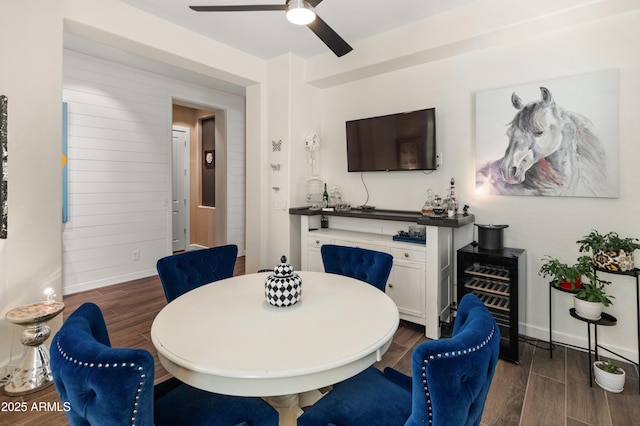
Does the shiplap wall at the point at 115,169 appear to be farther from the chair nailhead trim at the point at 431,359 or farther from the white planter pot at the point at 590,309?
the white planter pot at the point at 590,309

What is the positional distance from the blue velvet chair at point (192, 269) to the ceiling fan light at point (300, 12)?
1.57m

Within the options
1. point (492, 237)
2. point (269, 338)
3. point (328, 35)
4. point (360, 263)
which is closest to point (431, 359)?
point (269, 338)

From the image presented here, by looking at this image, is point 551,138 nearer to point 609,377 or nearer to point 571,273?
point 571,273

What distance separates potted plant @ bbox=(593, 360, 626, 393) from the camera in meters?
2.10

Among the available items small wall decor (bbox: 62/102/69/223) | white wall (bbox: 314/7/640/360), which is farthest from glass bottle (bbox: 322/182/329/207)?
small wall decor (bbox: 62/102/69/223)

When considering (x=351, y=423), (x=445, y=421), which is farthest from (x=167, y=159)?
(x=445, y=421)

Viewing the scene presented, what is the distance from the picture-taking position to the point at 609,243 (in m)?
2.32

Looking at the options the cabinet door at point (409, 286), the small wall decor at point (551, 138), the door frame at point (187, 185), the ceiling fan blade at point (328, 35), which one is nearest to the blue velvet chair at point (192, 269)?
the cabinet door at point (409, 286)

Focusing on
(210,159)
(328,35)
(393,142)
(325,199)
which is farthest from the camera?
(210,159)

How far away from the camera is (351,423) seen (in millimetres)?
1203

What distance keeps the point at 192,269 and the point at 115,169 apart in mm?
2936

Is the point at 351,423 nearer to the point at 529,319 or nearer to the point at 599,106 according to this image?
the point at 529,319

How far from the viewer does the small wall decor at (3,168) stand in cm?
218

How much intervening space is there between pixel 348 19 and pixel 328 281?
2.40 meters
